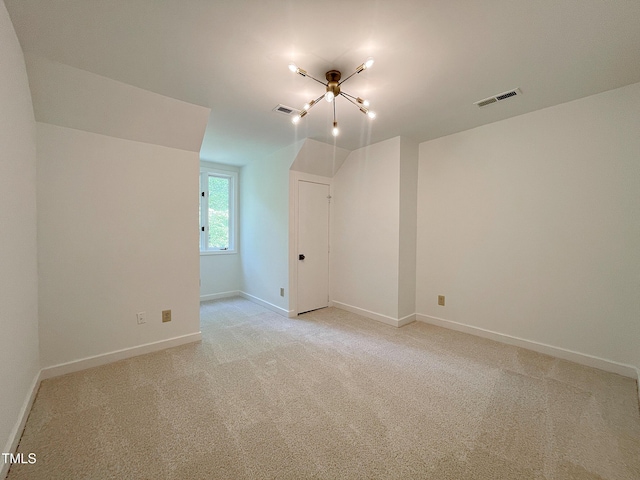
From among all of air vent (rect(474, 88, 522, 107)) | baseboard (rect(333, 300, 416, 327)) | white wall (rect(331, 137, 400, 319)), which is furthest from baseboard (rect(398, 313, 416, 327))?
air vent (rect(474, 88, 522, 107))

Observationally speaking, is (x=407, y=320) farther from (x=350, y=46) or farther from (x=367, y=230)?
(x=350, y=46)

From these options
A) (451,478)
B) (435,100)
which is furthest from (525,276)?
(451,478)

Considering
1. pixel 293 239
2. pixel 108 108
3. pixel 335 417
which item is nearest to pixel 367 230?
pixel 293 239

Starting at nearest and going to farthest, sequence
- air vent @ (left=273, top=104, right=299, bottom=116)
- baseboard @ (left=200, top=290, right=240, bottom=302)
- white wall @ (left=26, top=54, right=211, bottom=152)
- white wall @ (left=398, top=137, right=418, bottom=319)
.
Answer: white wall @ (left=26, top=54, right=211, bottom=152)
air vent @ (left=273, top=104, right=299, bottom=116)
white wall @ (left=398, top=137, right=418, bottom=319)
baseboard @ (left=200, top=290, right=240, bottom=302)

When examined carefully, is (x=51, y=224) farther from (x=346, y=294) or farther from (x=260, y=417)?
(x=346, y=294)

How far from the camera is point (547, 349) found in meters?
2.66

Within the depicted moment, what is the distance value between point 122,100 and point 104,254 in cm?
141

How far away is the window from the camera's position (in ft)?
15.6

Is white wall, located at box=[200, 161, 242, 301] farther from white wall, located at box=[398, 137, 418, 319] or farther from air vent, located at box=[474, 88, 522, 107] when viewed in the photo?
air vent, located at box=[474, 88, 522, 107]

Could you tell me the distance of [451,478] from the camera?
52.1 inches

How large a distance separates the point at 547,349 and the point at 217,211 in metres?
5.15

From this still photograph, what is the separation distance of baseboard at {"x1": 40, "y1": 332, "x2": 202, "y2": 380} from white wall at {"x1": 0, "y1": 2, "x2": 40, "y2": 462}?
0.17 metres

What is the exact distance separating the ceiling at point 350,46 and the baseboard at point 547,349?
2.43m

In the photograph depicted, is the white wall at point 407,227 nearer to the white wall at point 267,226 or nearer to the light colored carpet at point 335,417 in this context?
the light colored carpet at point 335,417
